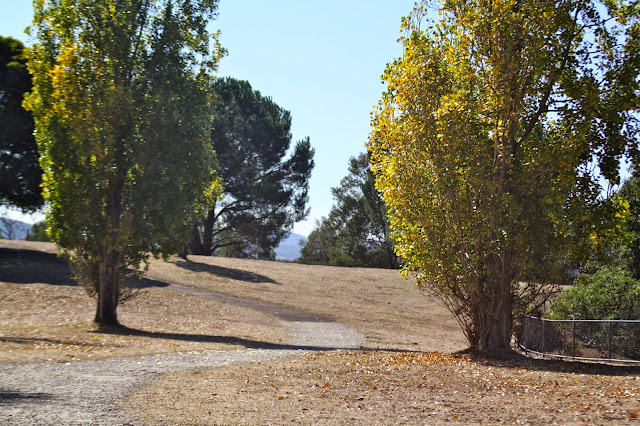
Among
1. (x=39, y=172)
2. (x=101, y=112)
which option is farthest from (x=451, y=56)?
(x=39, y=172)

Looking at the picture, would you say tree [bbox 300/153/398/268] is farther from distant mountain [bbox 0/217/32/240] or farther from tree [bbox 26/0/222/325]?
tree [bbox 26/0/222/325]

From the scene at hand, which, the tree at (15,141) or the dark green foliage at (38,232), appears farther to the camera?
the dark green foliage at (38,232)

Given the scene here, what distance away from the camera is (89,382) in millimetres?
8391

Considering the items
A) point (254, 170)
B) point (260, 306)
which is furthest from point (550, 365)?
point (254, 170)

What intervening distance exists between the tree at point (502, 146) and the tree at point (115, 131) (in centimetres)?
572

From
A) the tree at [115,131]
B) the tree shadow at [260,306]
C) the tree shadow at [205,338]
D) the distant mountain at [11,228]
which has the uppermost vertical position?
the tree at [115,131]

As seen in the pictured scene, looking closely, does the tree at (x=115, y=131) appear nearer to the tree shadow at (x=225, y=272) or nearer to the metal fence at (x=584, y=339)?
the metal fence at (x=584, y=339)

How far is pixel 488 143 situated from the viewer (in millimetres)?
13148

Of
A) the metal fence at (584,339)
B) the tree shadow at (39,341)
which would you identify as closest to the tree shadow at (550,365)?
the metal fence at (584,339)

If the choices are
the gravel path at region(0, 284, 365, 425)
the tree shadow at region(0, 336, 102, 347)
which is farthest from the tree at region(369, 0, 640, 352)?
the tree shadow at region(0, 336, 102, 347)

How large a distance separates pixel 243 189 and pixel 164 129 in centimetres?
2693

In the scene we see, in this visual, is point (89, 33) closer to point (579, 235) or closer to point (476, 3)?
point (476, 3)

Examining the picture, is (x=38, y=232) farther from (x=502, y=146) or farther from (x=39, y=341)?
(x=502, y=146)

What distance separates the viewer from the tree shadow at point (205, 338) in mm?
15141
